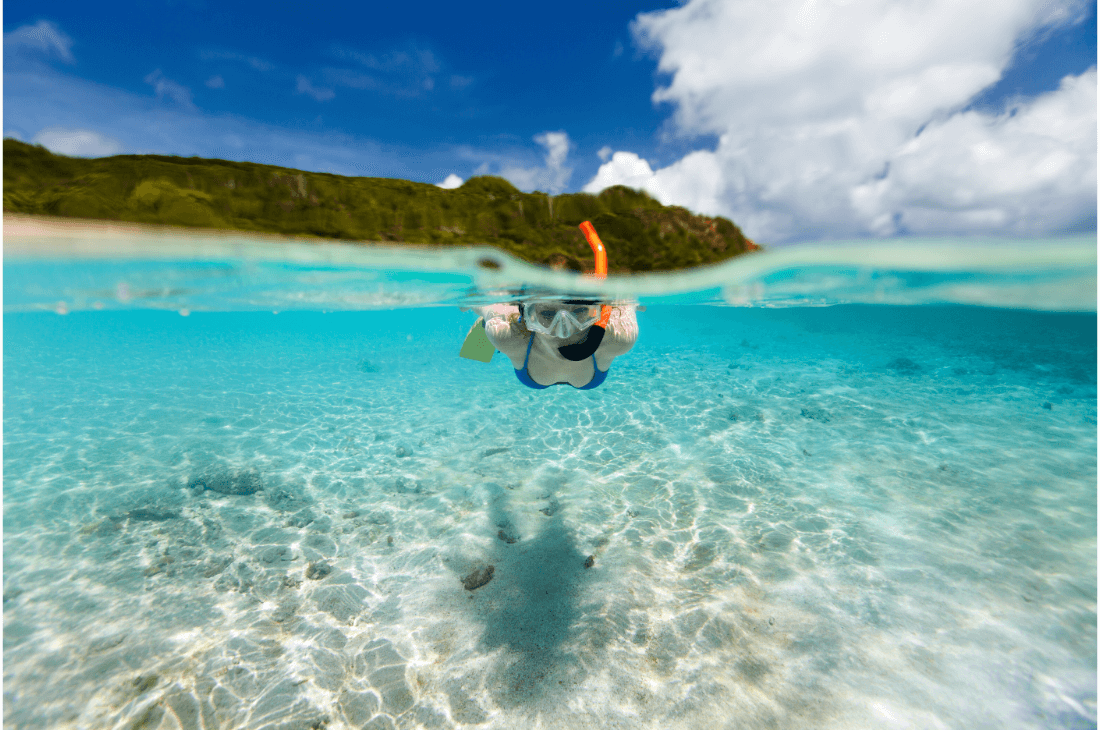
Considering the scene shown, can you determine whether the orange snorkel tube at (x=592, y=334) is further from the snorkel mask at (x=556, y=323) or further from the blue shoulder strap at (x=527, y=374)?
the blue shoulder strap at (x=527, y=374)

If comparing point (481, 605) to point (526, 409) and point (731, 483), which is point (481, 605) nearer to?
point (731, 483)

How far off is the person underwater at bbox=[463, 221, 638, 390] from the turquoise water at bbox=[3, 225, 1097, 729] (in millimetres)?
2986

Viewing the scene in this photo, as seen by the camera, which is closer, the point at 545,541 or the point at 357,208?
the point at 545,541

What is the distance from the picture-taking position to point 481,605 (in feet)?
18.8

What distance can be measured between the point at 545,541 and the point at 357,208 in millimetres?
10826

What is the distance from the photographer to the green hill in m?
8.91

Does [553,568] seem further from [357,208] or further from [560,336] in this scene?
[357,208]

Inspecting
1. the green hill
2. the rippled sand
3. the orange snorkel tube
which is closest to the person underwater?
the orange snorkel tube

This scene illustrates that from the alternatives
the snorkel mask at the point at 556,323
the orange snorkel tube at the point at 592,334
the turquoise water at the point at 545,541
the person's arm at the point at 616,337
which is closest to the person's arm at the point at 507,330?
the snorkel mask at the point at 556,323

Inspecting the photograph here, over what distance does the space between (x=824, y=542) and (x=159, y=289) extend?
63.0 ft

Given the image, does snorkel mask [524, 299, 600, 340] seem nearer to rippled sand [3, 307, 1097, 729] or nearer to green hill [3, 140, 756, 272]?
rippled sand [3, 307, 1097, 729]

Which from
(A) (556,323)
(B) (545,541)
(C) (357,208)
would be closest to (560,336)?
(A) (556,323)

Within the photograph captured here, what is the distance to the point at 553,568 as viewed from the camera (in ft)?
21.1

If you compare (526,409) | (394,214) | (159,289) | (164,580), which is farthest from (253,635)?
(159,289)
